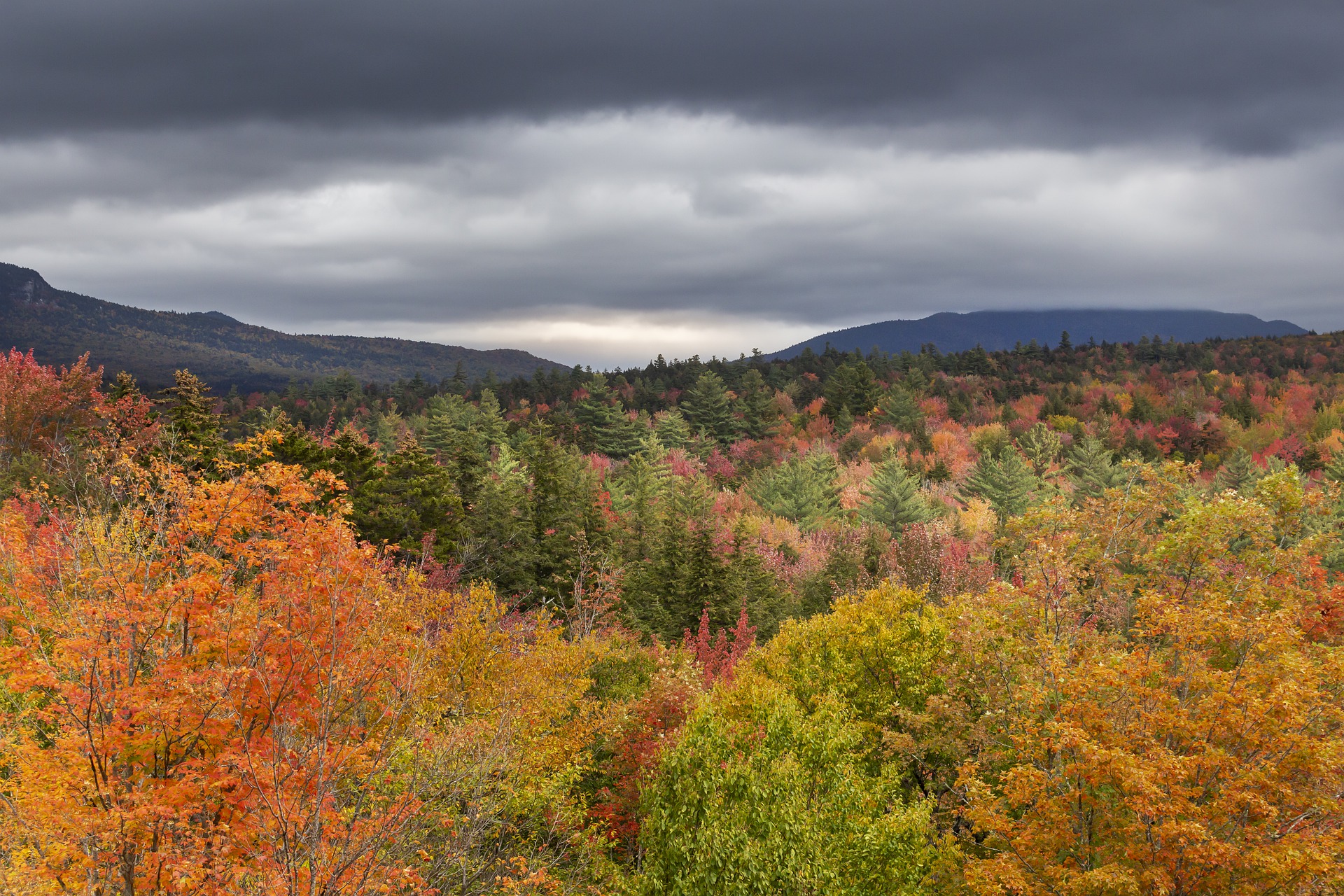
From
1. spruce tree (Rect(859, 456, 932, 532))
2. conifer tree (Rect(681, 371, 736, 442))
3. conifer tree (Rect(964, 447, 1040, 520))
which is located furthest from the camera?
conifer tree (Rect(681, 371, 736, 442))

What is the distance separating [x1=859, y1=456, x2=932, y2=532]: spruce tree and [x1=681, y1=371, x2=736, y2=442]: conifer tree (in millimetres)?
43383

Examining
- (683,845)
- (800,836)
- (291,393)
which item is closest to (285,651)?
(683,845)

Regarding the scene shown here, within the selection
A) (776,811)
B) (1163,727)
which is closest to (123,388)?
(776,811)

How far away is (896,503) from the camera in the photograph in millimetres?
47625

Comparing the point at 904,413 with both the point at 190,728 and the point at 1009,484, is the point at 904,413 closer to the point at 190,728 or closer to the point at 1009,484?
the point at 1009,484

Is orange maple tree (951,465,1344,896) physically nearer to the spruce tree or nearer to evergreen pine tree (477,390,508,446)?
the spruce tree

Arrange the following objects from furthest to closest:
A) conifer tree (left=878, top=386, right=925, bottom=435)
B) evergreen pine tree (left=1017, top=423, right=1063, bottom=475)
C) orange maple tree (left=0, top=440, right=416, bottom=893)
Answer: conifer tree (left=878, top=386, right=925, bottom=435), evergreen pine tree (left=1017, top=423, right=1063, bottom=475), orange maple tree (left=0, top=440, right=416, bottom=893)

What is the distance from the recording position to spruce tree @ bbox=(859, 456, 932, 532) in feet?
155

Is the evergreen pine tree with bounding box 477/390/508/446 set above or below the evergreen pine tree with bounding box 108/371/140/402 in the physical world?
below

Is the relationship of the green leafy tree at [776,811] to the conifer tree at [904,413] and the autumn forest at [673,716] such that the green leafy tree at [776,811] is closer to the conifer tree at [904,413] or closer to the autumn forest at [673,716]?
the autumn forest at [673,716]

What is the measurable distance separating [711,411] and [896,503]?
152 feet

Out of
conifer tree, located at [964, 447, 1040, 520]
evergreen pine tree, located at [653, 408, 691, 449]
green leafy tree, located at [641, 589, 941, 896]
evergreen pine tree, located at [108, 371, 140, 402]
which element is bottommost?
green leafy tree, located at [641, 589, 941, 896]

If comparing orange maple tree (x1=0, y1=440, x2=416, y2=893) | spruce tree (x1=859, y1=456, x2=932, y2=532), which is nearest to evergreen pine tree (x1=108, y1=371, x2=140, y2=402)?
orange maple tree (x1=0, y1=440, x2=416, y2=893)

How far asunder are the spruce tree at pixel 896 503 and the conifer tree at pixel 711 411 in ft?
142
